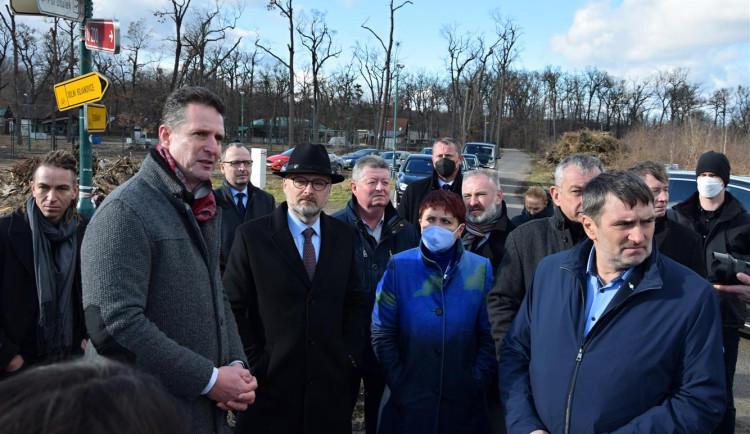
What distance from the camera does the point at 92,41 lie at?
22.3 ft

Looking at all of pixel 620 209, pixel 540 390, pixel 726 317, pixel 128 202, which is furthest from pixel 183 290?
pixel 726 317

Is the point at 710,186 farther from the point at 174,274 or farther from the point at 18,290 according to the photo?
the point at 18,290

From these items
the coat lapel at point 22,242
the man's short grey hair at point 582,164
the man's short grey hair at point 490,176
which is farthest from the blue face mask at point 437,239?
the coat lapel at point 22,242

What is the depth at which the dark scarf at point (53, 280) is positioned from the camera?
300 centimetres

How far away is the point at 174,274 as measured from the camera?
79.9 inches

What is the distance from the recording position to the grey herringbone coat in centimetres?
187

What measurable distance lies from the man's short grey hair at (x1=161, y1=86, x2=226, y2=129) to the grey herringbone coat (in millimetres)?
175

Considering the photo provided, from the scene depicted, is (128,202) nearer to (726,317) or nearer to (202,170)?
(202,170)

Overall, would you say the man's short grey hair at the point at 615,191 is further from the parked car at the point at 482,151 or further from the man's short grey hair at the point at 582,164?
the parked car at the point at 482,151

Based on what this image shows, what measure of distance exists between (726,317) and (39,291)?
14.0 feet

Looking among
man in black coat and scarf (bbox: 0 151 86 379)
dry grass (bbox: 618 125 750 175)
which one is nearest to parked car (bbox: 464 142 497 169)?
dry grass (bbox: 618 125 750 175)

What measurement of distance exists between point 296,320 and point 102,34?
18.9ft

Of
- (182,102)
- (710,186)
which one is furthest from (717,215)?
(182,102)

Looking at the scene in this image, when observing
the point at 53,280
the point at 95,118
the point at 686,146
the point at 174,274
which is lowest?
the point at 53,280
